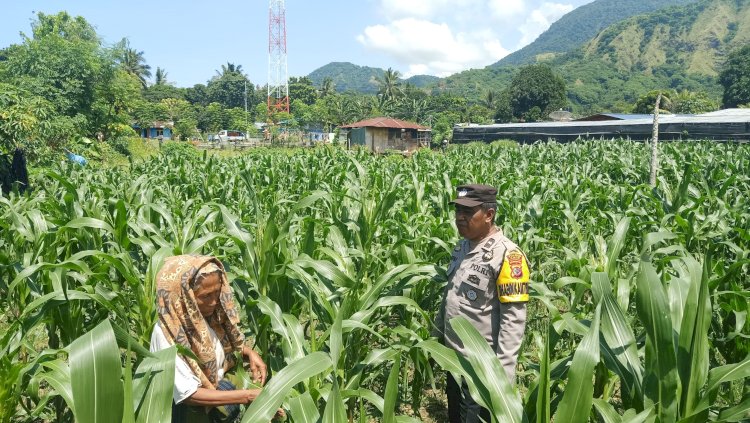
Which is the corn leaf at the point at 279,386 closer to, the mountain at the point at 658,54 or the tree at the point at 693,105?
the tree at the point at 693,105

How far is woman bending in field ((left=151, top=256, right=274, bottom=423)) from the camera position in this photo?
1.90 meters

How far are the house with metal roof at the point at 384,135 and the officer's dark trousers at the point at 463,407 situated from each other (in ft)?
105

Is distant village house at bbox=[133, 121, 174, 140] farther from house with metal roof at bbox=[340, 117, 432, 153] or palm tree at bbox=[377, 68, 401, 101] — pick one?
palm tree at bbox=[377, 68, 401, 101]

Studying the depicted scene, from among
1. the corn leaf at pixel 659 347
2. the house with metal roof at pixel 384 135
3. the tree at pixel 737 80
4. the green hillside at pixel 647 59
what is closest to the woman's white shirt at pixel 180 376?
the corn leaf at pixel 659 347

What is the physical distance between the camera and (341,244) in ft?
11.1

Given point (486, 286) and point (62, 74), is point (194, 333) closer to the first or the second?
point (486, 286)

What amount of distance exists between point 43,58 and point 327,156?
14032mm

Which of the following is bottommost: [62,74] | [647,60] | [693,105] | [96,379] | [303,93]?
[96,379]

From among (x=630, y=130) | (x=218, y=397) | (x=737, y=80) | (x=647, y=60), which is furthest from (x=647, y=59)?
(x=218, y=397)

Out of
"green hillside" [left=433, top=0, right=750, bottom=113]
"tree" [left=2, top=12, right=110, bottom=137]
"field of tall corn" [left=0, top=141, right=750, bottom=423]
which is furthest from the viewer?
"green hillside" [left=433, top=0, right=750, bottom=113]

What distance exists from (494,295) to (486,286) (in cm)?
6

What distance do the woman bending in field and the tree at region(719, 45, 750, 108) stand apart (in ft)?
216

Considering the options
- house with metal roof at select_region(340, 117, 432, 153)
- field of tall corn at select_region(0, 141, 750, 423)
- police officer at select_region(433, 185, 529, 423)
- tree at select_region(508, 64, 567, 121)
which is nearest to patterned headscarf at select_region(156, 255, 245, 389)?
field of tall corn at select_region(0, 141, 750, 423)

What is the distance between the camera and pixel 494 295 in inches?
93.2
